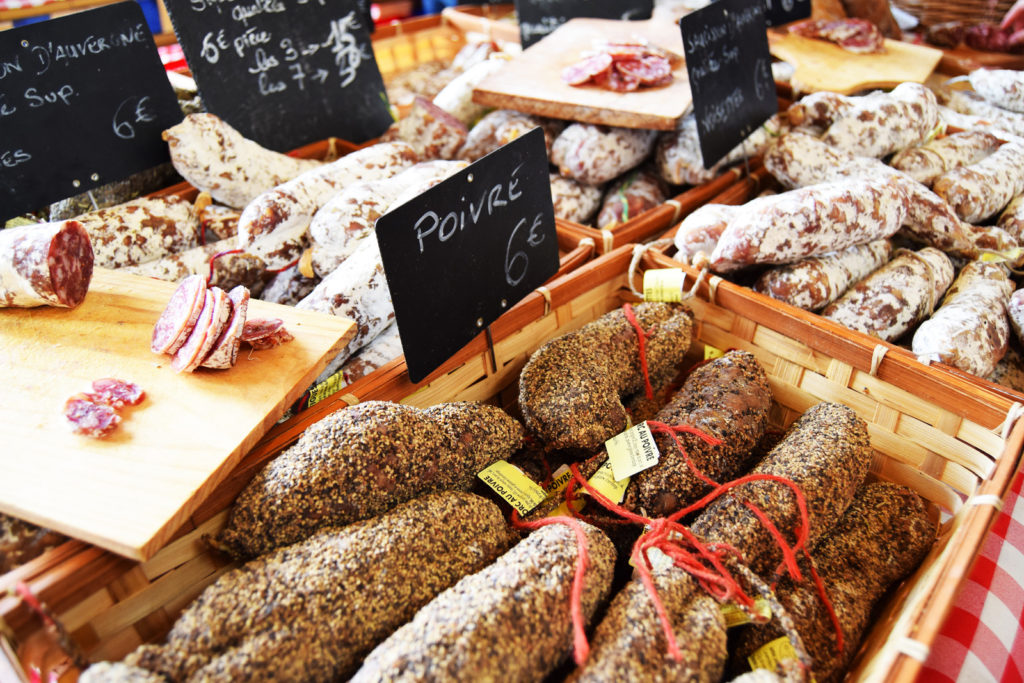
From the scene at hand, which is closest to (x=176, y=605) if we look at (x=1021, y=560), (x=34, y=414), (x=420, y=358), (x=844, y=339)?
(x=34, y=414)

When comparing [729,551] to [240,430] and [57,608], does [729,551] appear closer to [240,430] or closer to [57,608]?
[240,430]

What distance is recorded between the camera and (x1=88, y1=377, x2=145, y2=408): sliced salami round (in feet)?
4.66

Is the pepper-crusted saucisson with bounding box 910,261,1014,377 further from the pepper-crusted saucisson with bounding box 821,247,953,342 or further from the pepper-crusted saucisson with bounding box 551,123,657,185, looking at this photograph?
the pepper-crusted saucisson with bounding box 551,123,657,185

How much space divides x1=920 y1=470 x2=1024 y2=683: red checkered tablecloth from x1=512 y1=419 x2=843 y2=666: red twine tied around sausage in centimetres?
33

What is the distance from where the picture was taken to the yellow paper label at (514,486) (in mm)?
1551

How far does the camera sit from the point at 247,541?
1.30m

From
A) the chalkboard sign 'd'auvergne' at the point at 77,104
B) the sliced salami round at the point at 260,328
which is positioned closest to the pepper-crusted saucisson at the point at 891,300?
the sliced salami round at the point at 260,328

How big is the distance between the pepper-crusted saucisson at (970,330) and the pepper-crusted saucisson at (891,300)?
0.05 m

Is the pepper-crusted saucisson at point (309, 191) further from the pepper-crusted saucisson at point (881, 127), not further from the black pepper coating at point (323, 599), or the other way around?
the pepper-crusted saucisson at point (881, 127)

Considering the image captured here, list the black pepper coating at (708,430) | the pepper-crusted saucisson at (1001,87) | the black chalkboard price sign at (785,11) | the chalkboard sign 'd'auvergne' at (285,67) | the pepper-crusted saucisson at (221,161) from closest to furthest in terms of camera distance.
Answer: the black pepper coating at (708,430) < the pepper-crusted saucisson at (221,161) < the chalkboard sign 'd'auvergne' at (285,67) < the pepper-crusted saucisson at (1001,87) < the black chalkboard price sign at (785,11)

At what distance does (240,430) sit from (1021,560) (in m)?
1.85

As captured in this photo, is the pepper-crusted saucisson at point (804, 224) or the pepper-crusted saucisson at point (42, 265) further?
the pepper-crusted saucisson at point (804, 224)

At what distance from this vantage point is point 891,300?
6.63 feet

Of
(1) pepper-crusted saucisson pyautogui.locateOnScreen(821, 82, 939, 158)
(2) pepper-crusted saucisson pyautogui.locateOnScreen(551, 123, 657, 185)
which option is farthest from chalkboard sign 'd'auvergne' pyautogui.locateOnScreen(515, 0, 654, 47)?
(1) pepper-crusted saucisson pyautogui.locateOnScreen(821, 82, 939, 158)
